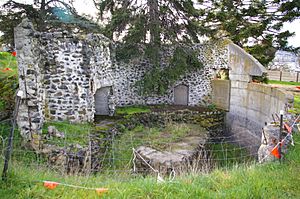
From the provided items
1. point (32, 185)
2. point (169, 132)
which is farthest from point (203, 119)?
point (32, 185)

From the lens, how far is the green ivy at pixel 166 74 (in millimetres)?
11688

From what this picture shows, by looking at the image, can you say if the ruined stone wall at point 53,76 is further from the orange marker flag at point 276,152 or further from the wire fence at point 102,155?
the orange marker flag at point 276,152

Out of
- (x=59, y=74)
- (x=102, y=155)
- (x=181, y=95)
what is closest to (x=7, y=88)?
(x=59, y=74)

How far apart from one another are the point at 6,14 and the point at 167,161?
10313mm

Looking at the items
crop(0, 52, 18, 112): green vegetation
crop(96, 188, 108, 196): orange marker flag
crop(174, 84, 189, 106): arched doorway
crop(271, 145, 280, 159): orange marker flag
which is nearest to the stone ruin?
crop(174, 84, 189, 106): arched doorway

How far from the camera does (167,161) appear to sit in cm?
Result: 652

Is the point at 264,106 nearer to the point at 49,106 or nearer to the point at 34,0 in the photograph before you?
the point at 49,106

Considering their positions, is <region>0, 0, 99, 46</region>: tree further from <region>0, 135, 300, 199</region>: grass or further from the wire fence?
<region>0, 135, 300, 199</region>: grass

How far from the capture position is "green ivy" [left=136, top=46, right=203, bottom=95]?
11.7 m

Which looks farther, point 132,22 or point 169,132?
point 132,22

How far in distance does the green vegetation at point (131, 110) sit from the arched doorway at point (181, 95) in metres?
1.99

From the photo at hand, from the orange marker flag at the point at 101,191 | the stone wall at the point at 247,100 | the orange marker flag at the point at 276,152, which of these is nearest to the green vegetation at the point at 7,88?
the orange marker flag at the point at 101,191

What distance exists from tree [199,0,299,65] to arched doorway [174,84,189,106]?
375 centimetres

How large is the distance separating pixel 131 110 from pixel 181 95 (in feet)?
10.5
